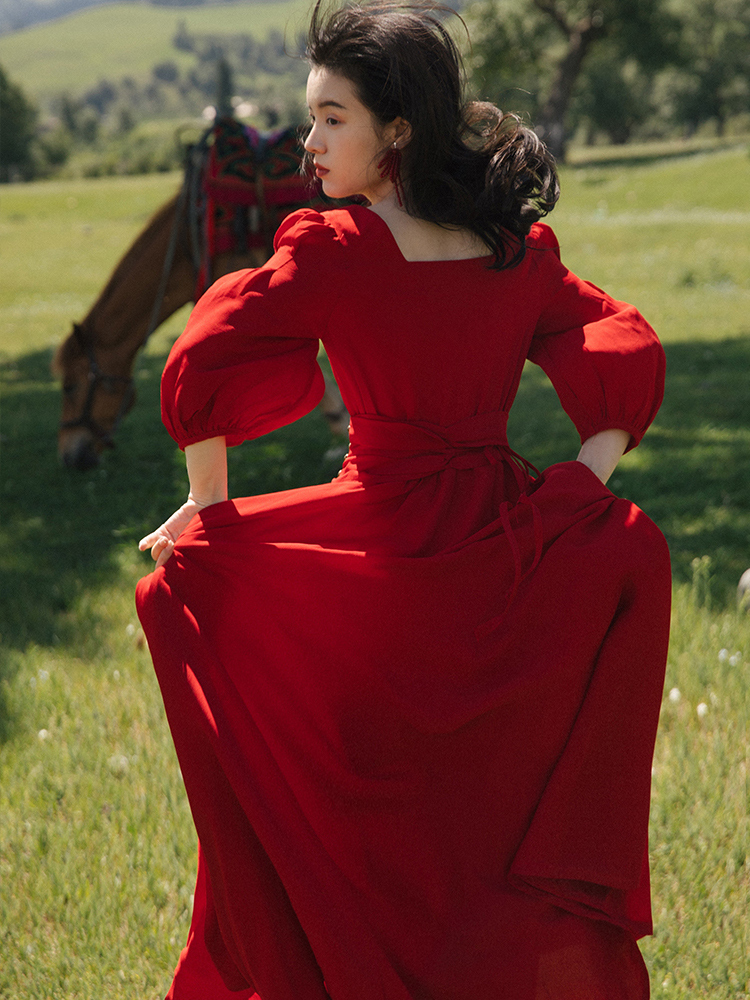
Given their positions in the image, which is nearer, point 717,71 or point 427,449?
point 427,449

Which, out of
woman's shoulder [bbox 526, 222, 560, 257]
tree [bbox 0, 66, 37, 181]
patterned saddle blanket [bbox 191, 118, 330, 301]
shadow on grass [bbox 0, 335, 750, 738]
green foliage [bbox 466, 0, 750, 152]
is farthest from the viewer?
tree [bbox 0, 66, 37, 181]

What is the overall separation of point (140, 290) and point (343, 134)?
4470 millimetres

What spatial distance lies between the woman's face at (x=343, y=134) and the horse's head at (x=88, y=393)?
4.53 meters

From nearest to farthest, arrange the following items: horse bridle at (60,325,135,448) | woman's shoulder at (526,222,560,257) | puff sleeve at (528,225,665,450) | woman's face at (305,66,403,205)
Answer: woman's face at (305,66,403,205)
puff sleeve at (528,225,665,450)
woman's shoulder at (526,222,560,257)
horse bridle at (60,325,135,448)

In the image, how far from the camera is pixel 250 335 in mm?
2209

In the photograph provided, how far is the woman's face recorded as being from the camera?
232cm

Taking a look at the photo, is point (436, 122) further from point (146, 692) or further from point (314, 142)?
point (146, 692)

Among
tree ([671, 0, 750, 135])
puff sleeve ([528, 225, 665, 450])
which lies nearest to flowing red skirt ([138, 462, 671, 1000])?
puff sleeve ([528, 225, 665, 450])

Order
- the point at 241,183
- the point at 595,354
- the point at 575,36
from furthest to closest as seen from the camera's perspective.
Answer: the point at 575,36
the point at 241,183
the point at 595,354

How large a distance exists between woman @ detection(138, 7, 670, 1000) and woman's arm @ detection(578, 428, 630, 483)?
11 centimetres

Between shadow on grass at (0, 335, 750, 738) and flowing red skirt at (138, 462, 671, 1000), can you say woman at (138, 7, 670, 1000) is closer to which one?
flowing red skirt at (138, 462, 671, 1000)

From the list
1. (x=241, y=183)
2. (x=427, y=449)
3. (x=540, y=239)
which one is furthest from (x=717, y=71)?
(x=427, y=449)

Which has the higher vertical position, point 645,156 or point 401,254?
point 401,254

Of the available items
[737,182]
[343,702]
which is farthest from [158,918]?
[737,182]
